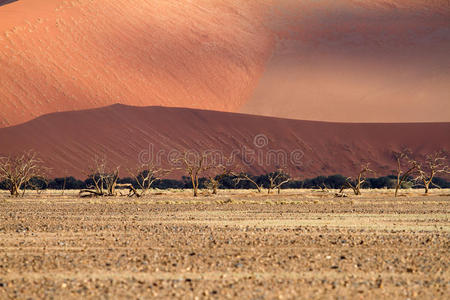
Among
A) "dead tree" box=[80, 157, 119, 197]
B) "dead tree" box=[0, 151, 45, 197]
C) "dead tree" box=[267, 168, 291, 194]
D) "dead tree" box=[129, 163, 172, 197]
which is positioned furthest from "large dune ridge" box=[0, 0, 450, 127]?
"dead tree" box=[267, 168, 291, 194]

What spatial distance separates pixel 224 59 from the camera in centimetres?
8175

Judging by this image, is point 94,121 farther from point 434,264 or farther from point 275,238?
point 434,264

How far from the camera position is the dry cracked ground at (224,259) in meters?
8.09

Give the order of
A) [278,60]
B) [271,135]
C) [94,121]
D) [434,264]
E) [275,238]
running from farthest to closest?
[278,60] → [271,135] → [94,121] → [275,238] → [434,264]

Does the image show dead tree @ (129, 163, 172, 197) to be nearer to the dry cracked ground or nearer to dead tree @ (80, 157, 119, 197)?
dead tree @ (80, 157, 119, 197)

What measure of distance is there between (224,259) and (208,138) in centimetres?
5576

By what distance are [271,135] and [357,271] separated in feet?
200

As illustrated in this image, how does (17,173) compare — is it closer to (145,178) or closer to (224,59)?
(145,178)

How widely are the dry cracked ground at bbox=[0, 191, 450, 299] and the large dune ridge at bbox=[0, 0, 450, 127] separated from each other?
47720 mm

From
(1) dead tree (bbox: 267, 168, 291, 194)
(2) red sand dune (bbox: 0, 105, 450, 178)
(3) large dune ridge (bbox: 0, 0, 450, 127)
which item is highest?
(3) large dune ridge (bbox: 0, 0, 450, 127)

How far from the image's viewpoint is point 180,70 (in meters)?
77.2

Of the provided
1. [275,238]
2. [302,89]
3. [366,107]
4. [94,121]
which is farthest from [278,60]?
[275,238]

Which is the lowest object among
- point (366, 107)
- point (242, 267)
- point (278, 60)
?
point (242, 267)

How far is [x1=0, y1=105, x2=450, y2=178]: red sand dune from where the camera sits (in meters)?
58.8
